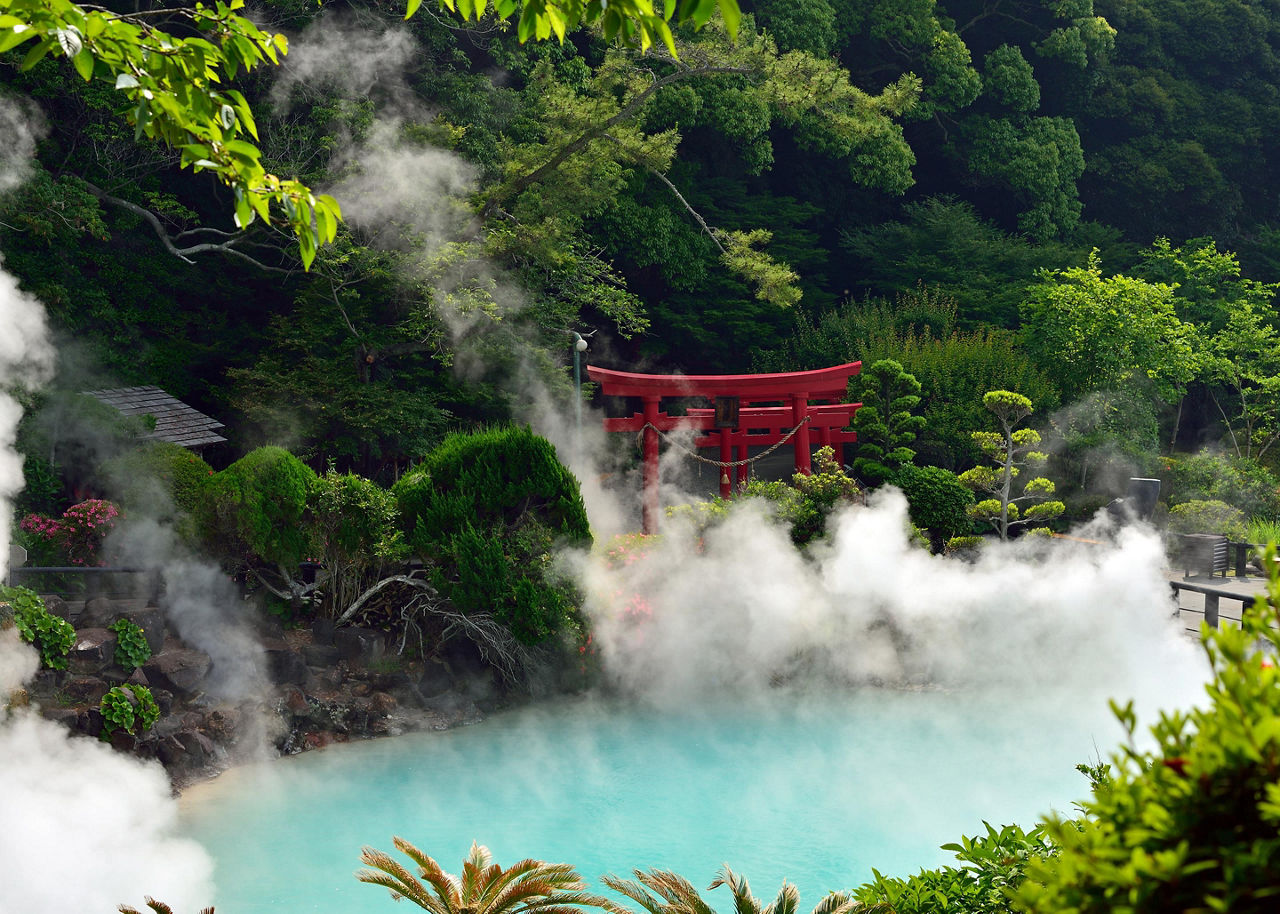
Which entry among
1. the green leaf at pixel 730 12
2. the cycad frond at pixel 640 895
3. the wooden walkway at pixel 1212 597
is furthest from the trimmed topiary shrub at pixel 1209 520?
the green leaf at pixel 730 12

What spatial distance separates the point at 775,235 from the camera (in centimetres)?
2381

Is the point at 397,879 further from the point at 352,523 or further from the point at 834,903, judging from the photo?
the point at 352,523

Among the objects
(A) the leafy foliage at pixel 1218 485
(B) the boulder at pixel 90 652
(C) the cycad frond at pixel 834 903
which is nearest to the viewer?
(C) the cycad frond at pixel 834 903

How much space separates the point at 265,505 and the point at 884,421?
947cm

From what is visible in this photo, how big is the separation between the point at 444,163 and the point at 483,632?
7813mm

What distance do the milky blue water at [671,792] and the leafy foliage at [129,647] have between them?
1420 millimetres

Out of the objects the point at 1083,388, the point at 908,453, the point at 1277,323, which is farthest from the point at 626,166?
the point at 1277,323

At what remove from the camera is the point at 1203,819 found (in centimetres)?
177

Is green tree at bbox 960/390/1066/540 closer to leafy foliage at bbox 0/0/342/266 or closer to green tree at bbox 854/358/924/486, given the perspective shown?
green tree at bbox 854/358/924/486

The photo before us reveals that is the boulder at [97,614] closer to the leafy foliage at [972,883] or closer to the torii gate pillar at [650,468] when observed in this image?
the torii gate pillar at [650,468]

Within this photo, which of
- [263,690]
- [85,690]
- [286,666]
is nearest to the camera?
[85,690]

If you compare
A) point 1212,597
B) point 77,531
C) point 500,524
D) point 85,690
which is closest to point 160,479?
point 77,531

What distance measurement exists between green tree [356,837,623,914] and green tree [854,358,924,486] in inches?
441

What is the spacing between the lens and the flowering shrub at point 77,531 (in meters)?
12.4
